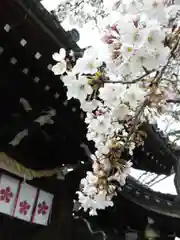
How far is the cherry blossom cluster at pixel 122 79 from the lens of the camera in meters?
1.77

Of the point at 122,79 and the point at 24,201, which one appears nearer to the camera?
the point at 122,79

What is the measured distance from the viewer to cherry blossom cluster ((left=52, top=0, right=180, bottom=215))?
1.77 metres

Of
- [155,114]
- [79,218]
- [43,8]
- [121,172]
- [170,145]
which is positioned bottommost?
[121,172]

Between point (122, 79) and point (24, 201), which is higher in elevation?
point (24, 201)

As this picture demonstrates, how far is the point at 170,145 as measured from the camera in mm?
7070

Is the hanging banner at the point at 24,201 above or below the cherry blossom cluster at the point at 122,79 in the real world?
above

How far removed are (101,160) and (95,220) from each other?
4.71m

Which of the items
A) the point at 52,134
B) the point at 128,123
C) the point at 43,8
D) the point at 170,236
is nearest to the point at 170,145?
the point at 170,236

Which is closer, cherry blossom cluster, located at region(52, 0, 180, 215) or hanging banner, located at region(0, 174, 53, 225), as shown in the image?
cherry blossom cluster, located at region(52, 0, 180, 215)

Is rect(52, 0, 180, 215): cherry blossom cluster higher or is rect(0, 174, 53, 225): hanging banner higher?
rect(0, 174, 53, 225): hanging banner

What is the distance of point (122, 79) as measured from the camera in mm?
2219

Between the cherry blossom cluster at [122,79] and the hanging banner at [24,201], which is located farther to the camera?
the hanging banner at [24,201]

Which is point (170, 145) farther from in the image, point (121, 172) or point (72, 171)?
point (121, 172)

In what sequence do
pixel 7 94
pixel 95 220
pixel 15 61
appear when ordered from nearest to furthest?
1. pixel 15 61
2. pixel 7 94
3. pixel 95 220
